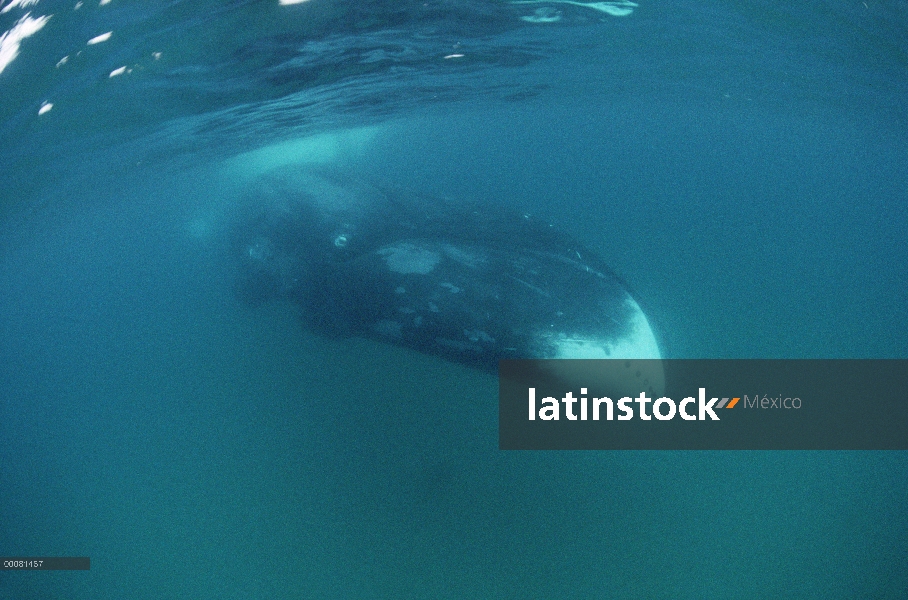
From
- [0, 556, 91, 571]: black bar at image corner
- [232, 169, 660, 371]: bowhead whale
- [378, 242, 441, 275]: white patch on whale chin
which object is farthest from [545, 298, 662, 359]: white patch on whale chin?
[0, 556, 91, 571]: black bar at image corner

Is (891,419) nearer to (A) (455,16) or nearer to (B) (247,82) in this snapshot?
(A) (455,16)

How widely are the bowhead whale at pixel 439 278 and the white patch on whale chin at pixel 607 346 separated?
0.03 m

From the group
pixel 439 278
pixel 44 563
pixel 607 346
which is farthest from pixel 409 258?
pixel 44 563

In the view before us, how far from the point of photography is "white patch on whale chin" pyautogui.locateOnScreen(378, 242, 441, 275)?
13875mm

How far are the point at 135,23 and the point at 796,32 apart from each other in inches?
734

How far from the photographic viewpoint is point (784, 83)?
61.9ft

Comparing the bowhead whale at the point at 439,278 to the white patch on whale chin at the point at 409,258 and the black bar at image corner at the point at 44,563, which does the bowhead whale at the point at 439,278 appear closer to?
the white patch on whale chin at the point at 409,258

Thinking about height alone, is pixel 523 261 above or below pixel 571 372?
above

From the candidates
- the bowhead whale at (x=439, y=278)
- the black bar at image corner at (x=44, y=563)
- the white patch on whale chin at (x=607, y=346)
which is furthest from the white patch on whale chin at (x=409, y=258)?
the black bar at image corner at (x=44, y=563)

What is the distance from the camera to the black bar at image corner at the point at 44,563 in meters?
9.57

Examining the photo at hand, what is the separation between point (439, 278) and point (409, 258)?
4.30 feet

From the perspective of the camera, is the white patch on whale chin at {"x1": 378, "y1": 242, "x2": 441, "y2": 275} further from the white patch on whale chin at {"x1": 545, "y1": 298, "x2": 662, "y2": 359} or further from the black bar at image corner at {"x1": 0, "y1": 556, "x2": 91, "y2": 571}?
the black bar at image corner at {"x1": 0, "y1": 556, "x2": 91, "y2": 571}

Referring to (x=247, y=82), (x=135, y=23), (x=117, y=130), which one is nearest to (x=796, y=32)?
(x=247, y=82)

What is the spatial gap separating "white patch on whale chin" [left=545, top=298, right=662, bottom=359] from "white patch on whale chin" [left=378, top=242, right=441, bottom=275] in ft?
14.1
